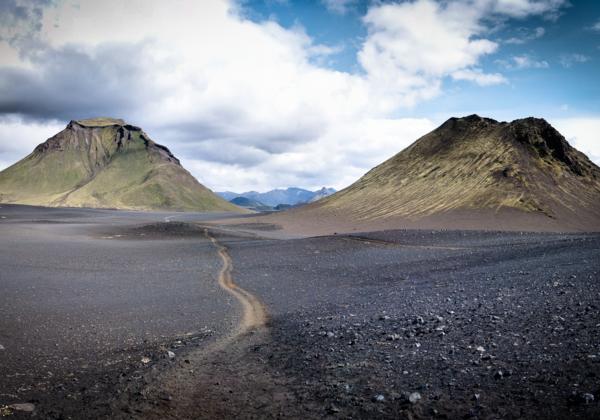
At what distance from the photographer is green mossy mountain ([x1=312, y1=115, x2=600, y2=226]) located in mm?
43969

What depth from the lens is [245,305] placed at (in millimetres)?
13797

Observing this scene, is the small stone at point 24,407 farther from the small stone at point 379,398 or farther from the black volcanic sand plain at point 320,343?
the small stone at point 379,398

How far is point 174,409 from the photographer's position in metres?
6.59

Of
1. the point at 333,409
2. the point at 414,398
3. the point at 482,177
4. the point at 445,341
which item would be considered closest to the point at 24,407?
the point at 333,409

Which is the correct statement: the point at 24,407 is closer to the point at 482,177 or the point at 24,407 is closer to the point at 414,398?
the point at 414,398

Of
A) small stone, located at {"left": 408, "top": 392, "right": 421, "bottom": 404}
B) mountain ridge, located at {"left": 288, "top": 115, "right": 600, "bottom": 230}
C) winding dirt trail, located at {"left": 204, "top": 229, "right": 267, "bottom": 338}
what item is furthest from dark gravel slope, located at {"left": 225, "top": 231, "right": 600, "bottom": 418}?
mountain ridge, located at {"left": 288, "top": 115, "right": 600, "bottom": 230}

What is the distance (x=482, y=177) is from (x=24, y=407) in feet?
166

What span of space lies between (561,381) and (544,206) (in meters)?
40.4

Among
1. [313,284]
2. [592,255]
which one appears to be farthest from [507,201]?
[313,284]

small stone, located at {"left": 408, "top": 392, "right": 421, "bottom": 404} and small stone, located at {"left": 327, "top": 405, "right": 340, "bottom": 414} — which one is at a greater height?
small stone, located at {"left": 408, "top": 392, "right": 421, "bottom": 404}

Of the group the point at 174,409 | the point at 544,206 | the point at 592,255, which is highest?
the point at 544,206

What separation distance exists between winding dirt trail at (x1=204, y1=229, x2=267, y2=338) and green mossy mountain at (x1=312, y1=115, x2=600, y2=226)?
101 ft

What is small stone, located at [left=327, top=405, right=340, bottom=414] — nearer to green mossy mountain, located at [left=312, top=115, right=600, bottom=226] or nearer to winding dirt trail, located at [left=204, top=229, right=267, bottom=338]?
winding dirt trail, located at [left=204, top=229, right=267, bottom=338]

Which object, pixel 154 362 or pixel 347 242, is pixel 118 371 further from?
pixel 347 242
